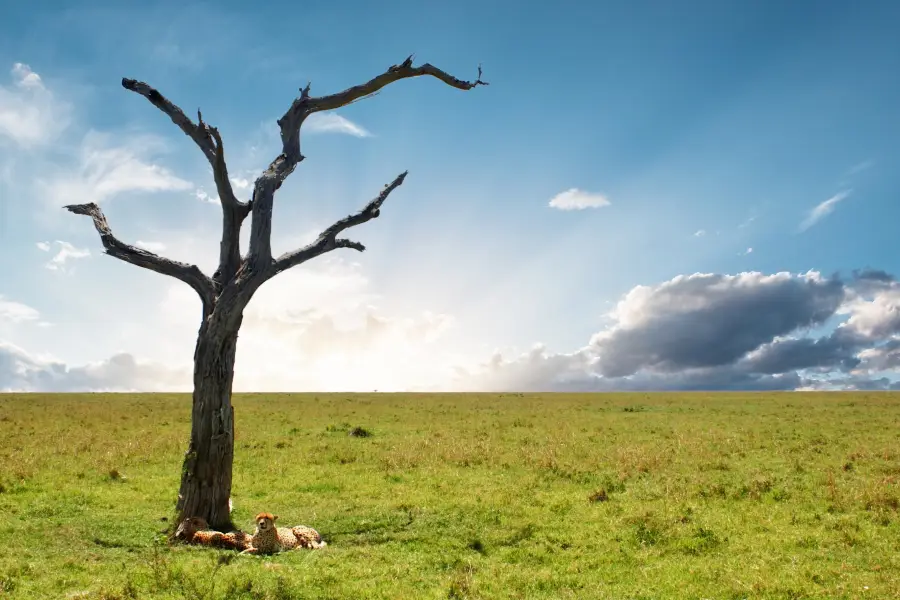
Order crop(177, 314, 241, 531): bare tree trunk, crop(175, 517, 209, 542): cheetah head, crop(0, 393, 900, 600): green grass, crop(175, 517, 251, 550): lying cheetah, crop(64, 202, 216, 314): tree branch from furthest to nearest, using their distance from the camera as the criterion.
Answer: crop(64, 202, 216, 314): tree branch
crop(177, 314, 241, 531): bare tree trunk
crop(175, 517, 209, 542): cheetah head
crop(175, 517, 251, 550): lying cheetah
crop(0, 393, 900, 600): green grass

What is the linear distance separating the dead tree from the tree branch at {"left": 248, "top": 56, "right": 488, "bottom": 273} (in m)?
0.02

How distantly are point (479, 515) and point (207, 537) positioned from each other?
5710 millimetres

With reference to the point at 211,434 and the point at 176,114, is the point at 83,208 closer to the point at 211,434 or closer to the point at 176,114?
the point at 176,114

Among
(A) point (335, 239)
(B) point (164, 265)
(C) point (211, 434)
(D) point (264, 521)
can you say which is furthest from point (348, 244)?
(D) point (264, 521)

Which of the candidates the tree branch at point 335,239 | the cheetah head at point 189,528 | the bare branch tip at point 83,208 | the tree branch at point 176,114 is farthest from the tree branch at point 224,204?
the cheetah head at point 189,528

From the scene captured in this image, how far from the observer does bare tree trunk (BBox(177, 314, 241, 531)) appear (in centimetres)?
1338

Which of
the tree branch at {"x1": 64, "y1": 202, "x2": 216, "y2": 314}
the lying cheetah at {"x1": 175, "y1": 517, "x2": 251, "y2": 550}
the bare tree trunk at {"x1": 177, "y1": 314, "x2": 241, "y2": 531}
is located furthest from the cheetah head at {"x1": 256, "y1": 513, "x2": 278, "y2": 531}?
the tree branch at {"x1": 64, "y1": 202, "x2": 216, "y2": 314}

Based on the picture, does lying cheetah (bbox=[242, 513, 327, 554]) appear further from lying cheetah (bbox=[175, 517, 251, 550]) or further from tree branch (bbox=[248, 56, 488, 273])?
tree branch (bbox=[248, 56, 488, 273])

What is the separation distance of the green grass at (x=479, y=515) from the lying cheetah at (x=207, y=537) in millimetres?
386

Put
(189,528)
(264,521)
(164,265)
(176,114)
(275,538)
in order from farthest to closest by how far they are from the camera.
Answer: (176,114) < (164,265) < (189,528) < (275,538) < (264,521)

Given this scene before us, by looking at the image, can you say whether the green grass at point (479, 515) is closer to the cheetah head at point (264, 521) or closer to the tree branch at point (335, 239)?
the cheetah head at point (264, 521)

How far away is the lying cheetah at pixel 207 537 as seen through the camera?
1194 centimetres

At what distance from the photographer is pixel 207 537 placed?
39.7 ft

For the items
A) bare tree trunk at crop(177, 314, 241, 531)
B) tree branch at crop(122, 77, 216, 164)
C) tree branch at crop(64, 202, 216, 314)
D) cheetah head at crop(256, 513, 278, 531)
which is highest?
tree branch at crop(122, 77, 216, 164)
